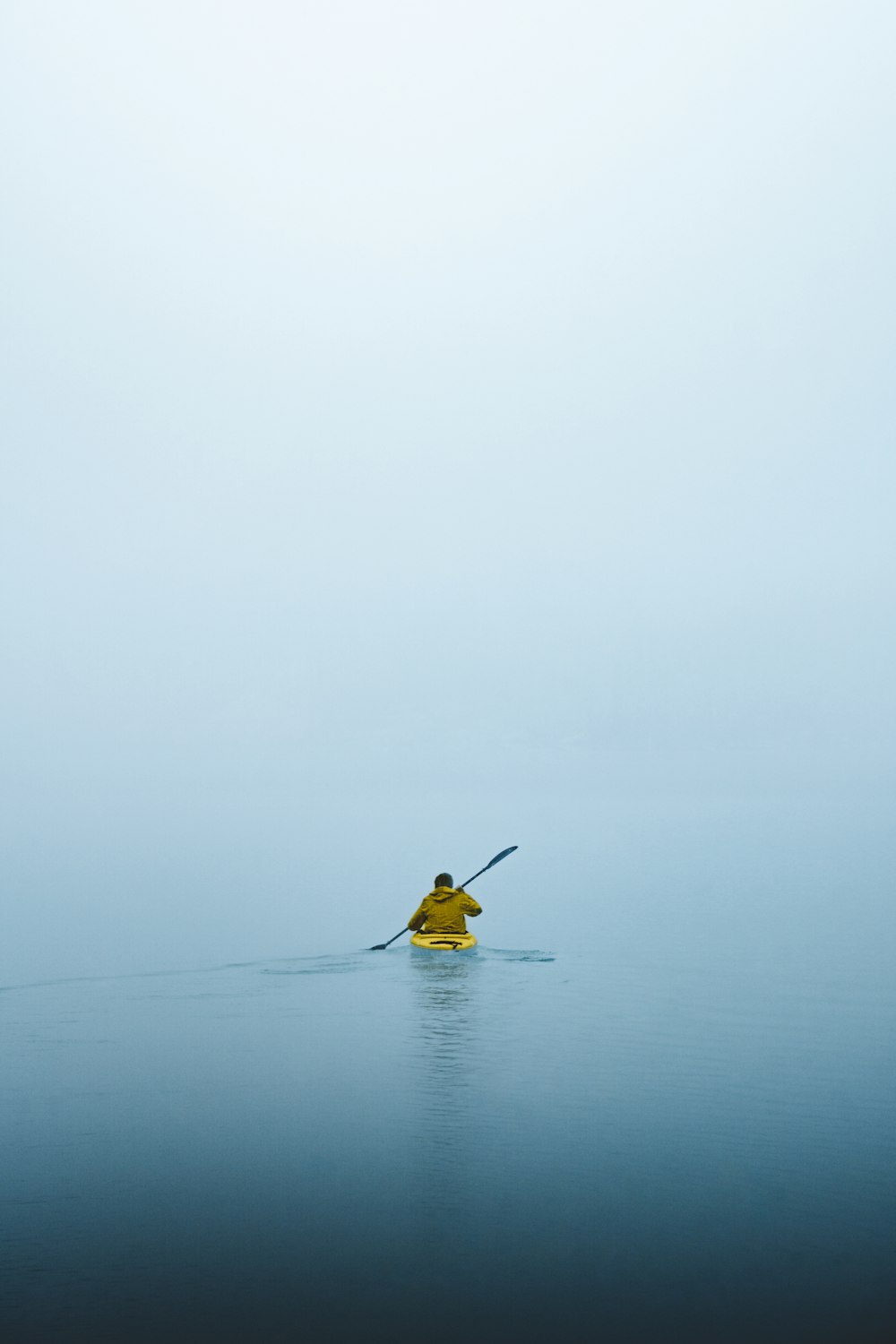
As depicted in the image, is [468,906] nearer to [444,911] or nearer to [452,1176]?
[444,911]

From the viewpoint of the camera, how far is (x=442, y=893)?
17219 millimetres

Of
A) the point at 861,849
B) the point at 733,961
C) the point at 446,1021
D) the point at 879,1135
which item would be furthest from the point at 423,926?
the point at 861,849

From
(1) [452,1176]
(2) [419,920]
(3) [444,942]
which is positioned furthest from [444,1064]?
(2) [419,920]

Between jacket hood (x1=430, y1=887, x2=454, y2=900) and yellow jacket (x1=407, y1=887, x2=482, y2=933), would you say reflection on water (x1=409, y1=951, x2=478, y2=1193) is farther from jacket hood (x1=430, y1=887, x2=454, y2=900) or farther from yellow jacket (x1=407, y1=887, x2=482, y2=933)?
jacket hood (x1=430, y1=887, x2=454, y2=900)

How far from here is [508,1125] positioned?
702 centimetres

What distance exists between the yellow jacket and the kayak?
0.08 metres

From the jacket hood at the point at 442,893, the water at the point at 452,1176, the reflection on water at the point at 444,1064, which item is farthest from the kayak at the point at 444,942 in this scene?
the water at the point at 452,1176

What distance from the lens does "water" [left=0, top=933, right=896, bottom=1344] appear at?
14.1 ft

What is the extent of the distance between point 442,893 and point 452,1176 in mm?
11269

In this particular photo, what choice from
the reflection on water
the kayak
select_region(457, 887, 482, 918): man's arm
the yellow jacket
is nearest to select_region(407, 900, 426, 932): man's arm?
the yellow jacket

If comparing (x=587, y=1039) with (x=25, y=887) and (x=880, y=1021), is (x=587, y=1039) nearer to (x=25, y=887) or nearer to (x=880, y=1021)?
(x=880, y=1021)

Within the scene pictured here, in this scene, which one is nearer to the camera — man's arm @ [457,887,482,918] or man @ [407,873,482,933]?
man @ [407,873,482,933]

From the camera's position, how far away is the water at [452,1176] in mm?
4285

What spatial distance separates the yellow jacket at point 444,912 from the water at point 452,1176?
515cm
